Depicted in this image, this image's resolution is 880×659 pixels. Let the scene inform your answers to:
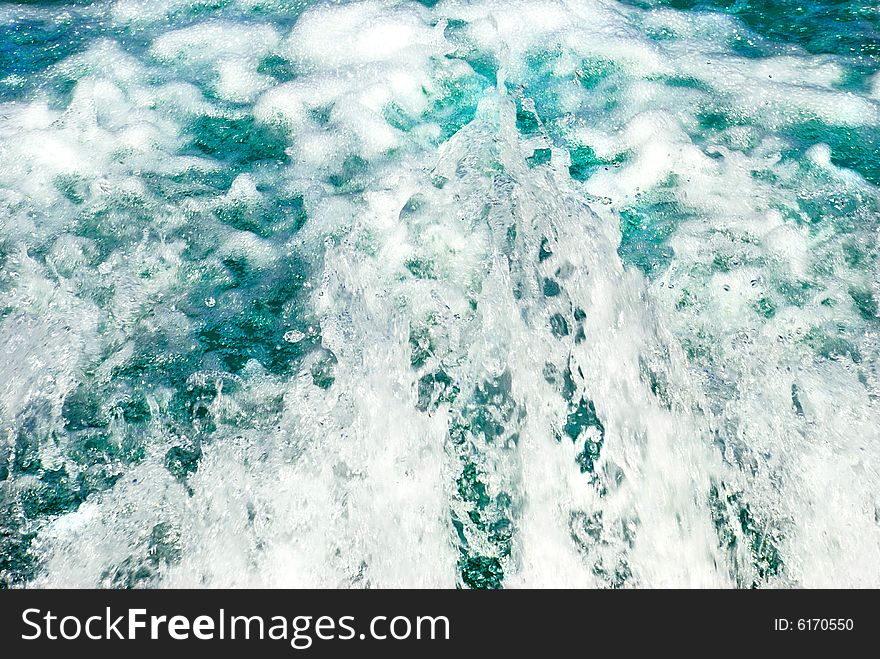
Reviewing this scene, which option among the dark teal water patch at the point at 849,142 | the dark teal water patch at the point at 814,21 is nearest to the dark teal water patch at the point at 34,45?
the dark teal water patch at the point at 814,21

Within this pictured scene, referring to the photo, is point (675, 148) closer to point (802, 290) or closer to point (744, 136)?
point (744, 136)

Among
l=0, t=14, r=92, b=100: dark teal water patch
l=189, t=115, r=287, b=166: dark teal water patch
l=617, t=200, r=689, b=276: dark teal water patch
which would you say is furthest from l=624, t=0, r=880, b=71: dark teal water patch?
l=0, t=14, r=92, b=100: dark teal water patch

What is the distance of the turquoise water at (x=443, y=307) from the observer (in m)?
2.54

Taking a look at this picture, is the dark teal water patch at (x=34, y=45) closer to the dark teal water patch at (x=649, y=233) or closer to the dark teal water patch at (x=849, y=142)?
the dark teal water patch at (x=649, y=233)

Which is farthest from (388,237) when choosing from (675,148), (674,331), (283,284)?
(675,148)

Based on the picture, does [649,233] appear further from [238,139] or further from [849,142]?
[238,139]

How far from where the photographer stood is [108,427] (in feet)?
9.21

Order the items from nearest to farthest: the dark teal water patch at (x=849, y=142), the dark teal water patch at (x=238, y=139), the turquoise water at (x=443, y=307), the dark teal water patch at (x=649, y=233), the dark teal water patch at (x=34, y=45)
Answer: the turquoise water at (x=443, y=307), the dark teal water patch at (x=649, y=233), the dark teal water patch at (x=849, y=142), the dark teal water patch at (x=238, y=139), the dark teal water patch at (x=34, y=45)

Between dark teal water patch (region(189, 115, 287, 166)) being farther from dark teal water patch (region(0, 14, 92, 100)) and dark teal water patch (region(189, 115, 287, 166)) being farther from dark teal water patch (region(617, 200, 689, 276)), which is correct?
dark teal water patch (region(617, 200, 689, 276))

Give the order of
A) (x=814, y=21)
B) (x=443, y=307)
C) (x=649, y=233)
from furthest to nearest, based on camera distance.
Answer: (x=814, y=21) < (x=649, y=233) < (x=443, y=307)

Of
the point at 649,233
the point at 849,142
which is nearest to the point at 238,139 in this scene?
the point at 649,233

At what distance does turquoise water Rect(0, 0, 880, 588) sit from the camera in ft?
8.35

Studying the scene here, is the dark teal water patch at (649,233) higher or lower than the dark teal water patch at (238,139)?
lower

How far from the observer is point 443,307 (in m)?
3.16
